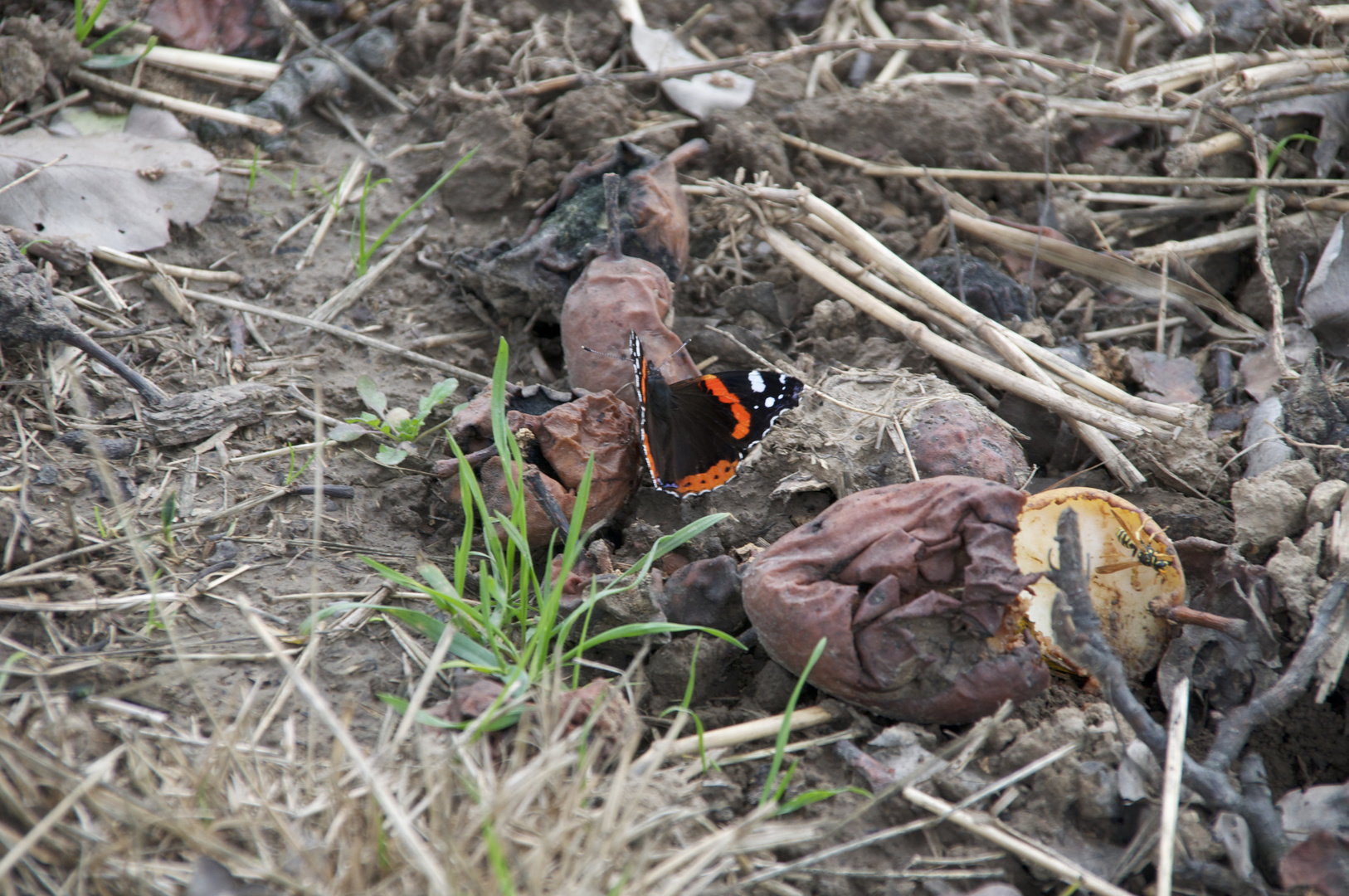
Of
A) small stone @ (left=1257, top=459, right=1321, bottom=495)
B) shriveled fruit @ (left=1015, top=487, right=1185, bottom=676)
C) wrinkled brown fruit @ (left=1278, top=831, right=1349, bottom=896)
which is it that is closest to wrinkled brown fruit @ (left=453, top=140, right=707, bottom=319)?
shriveled fruit @ (left=1015, top=487, right=1185, bottom=676)

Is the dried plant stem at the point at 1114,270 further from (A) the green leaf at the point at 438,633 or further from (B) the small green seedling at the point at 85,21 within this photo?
(B) the small green seedling at the point at 85,21

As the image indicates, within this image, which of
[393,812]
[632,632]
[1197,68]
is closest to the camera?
[393,812]

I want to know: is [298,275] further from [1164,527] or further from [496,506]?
[1164,527]

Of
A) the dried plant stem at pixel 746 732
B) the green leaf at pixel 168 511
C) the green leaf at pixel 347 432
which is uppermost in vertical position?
the green leaf at pixel 168 511

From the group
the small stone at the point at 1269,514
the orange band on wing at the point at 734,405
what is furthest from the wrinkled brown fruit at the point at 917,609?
the small stone at the point at 1269,514

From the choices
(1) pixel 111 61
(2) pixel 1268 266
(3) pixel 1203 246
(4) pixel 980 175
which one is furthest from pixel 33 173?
(2) pixel 1268 266

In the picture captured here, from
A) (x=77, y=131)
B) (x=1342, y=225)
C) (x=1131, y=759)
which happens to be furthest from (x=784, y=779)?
(x=77, y=131)

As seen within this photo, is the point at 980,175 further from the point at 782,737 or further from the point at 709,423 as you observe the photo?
the point at 782,737

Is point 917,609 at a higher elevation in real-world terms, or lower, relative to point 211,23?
lower
